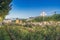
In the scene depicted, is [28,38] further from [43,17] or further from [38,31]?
[43,17]

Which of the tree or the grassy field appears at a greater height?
the tree

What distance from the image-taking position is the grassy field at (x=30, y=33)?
40.8ft

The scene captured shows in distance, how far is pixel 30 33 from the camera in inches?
505

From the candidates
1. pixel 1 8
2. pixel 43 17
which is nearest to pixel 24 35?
pixel 43 17

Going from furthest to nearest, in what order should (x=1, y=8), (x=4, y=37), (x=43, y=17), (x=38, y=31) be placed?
(x=1, y=8), (x=43, y=17), (x=38, y=31), (x=4, y=37)

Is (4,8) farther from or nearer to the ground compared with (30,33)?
farther from the ground

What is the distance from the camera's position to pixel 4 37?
12.3m

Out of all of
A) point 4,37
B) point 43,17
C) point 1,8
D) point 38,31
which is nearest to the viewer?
point 4,37

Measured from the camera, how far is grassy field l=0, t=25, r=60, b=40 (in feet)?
40.8

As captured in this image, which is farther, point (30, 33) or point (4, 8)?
point (4, 8)

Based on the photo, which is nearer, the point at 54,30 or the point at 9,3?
the point at 54,30

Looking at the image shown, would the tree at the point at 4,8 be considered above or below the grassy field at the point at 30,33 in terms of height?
above

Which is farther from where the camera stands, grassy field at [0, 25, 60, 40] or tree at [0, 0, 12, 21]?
tree at [0, 0, 12, 21]

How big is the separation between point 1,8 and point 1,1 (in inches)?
44.1
